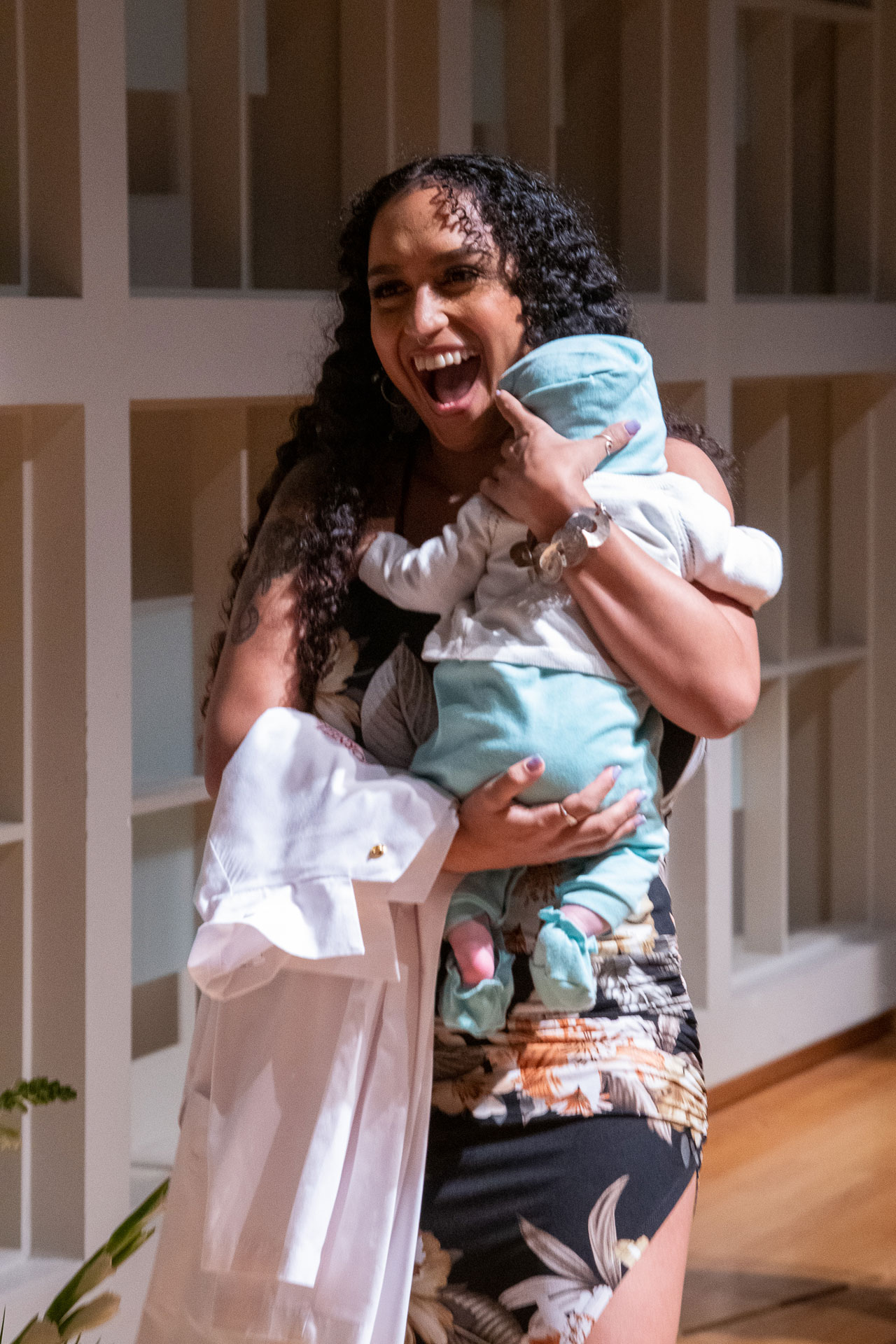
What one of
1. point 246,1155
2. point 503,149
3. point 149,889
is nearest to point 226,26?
point 503,149

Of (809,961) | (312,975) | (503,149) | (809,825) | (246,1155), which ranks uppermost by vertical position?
(503,149)

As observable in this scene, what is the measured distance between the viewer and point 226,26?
9.45 feet

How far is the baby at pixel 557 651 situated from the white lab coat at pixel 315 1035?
59mm

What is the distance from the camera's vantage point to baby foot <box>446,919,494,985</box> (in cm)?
144

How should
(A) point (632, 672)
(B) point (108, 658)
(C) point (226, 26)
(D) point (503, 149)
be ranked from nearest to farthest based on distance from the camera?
1. (A) point (632, 672)
2. (B) point (108, 658)
3. (C) point (226, 26)
4. (D) point (503, 149)

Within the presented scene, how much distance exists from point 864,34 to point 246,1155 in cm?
388

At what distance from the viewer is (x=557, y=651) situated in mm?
1453

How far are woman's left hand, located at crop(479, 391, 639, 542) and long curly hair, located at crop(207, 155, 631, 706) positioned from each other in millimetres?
122

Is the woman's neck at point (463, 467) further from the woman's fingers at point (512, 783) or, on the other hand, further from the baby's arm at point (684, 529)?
the woman's fingers at point (512, 783)

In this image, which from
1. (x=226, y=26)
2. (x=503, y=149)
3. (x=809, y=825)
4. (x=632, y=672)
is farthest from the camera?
(x=809, y=825)

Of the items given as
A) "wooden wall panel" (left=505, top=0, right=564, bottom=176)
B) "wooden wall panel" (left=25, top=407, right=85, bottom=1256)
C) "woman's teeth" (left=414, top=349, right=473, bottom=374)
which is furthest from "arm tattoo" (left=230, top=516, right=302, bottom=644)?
"wooden wall panel" (left=505, top=0, right=564, bottom=176)

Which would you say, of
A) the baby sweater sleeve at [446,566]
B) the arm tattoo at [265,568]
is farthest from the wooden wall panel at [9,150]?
the baby sweater sleeve at [446,566]

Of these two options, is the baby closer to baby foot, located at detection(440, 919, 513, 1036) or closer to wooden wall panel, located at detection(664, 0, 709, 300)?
baby foot, located at detection(440, 919, 513, 1036)

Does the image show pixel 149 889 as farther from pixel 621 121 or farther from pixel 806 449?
pixel 806 449
